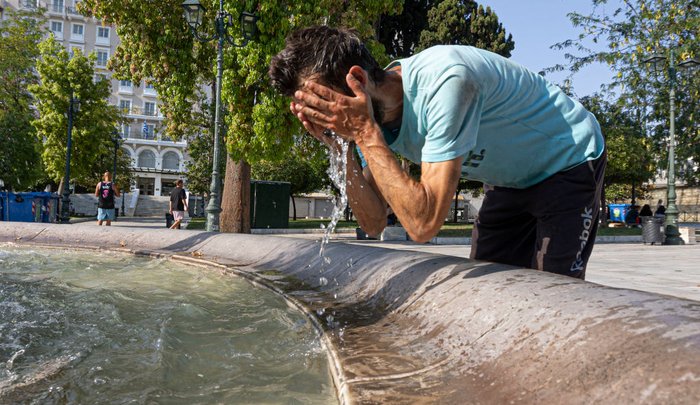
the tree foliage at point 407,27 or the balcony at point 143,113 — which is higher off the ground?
the balcony at point 143,113

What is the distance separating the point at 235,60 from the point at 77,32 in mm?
60450

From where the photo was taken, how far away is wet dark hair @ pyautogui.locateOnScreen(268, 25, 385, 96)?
176 centimetres

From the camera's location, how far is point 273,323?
2.38 m

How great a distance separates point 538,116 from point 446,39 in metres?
22.8

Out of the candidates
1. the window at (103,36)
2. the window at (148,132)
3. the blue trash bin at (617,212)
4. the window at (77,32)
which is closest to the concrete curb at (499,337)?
the blue trash bin at (617,212)

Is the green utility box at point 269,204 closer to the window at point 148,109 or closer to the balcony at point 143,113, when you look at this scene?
the balcony at point 143,113

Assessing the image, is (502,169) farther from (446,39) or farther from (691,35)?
(446,39)

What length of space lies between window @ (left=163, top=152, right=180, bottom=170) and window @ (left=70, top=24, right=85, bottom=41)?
54.3ft

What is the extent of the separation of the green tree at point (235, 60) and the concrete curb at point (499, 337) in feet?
34.4

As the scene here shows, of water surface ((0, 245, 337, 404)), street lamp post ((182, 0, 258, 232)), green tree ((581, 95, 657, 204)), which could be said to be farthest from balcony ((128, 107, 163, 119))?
water surface ((0, 245, 337, 404))

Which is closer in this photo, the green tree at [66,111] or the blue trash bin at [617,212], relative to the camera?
the green tree at [66,111]

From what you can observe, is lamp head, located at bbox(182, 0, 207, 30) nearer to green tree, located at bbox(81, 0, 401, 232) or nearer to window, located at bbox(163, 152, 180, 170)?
green tree, located at bbox(81, 0, 401, 232)

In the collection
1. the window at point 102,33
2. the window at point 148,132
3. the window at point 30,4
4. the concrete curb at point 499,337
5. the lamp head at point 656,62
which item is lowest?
the concrete curb at point 499,337

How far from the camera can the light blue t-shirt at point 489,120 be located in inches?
64.7
